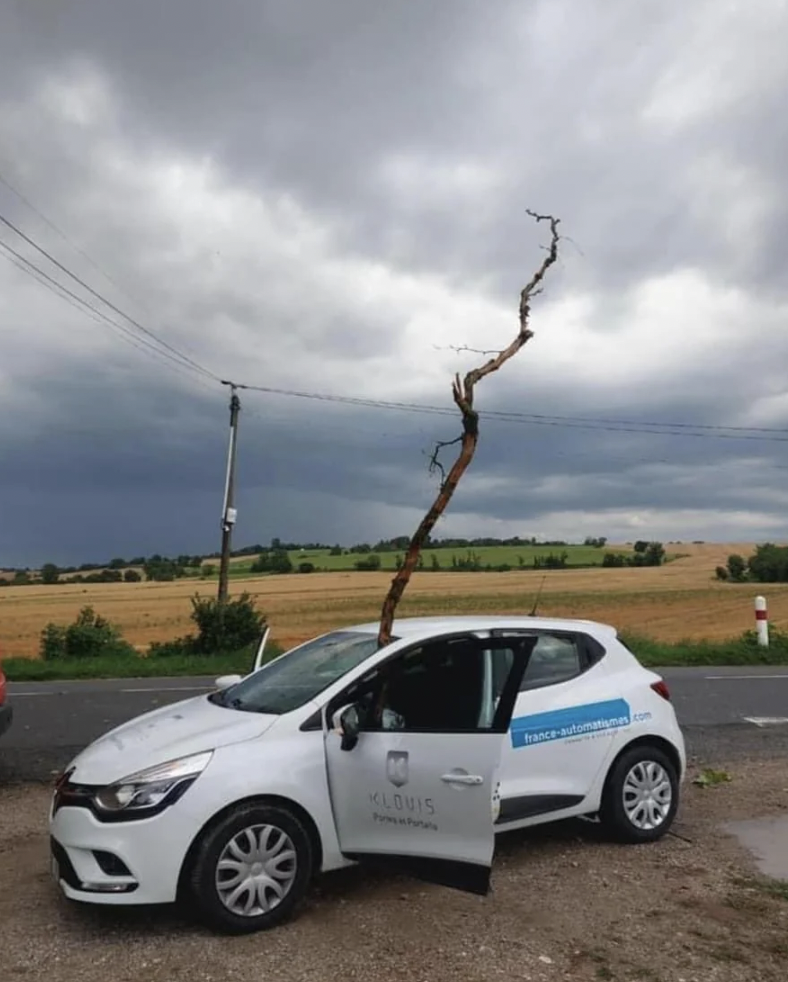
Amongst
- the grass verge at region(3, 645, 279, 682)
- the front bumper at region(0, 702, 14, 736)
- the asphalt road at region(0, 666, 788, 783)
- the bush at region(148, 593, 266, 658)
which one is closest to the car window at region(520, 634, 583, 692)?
the asphalt road at region(0, 666, 788, 783)

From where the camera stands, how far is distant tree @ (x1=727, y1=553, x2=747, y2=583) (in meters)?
57.8

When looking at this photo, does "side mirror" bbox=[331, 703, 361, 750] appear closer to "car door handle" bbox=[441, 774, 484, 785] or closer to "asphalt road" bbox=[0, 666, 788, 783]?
"car door handle" bbox=[441, 774, 484, 785]

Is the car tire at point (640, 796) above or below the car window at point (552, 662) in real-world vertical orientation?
below

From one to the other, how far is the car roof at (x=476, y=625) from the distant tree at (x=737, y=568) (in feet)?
175

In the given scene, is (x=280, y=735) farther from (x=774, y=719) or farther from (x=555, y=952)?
(x=774, y=719)

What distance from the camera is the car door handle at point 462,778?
15.2 ft

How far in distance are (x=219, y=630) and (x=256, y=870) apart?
16.3 metres

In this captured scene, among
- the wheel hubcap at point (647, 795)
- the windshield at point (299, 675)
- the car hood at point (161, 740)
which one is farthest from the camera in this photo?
the wheel hubcap at point (647, 795)

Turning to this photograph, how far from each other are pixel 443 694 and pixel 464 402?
1835 millimetres

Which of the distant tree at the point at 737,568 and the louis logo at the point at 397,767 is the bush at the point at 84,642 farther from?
the distant tree at the point at 737,568

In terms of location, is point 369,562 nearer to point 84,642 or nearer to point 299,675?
point 84,642

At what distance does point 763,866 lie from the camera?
19.2 ft

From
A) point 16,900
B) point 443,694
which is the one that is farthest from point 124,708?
point 443,694

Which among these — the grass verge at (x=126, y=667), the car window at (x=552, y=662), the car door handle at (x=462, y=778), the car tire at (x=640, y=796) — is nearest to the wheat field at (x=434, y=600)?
the grass verge at (x=126, y=667)
